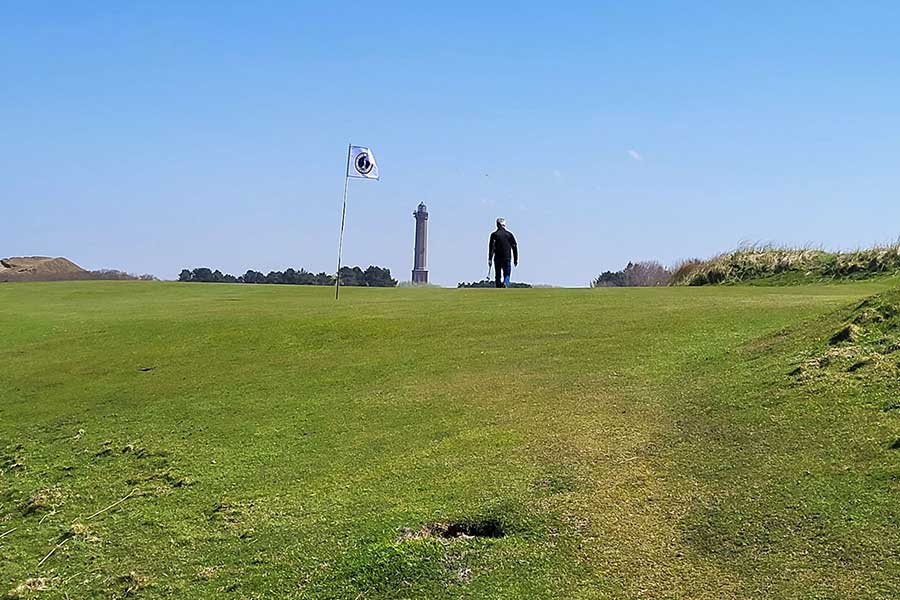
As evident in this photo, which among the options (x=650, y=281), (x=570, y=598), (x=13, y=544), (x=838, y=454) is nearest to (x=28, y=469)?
(x=13, y=544)

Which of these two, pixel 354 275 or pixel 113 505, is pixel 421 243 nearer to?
pixel 354 275

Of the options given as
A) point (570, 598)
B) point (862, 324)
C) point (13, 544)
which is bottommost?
point (13, 544)

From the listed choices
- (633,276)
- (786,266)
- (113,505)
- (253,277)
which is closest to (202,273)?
(253,277)

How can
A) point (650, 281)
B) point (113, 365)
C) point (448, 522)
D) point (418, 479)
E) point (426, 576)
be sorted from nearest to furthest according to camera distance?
1. point (426, 576)
2. point (448, 522)
3. point (418, 479)
4. point (113, 365)
5. point (650, 281)

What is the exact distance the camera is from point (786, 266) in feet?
79.2

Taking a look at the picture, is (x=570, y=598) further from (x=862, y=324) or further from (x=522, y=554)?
(x=862, y=324)

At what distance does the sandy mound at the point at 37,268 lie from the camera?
166 ft

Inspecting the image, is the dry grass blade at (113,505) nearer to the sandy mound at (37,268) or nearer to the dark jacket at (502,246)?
the dark jacket at (502,246)

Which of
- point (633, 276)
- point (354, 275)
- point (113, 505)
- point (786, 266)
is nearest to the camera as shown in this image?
point (113, 505)

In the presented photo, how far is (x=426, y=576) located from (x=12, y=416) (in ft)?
24.8

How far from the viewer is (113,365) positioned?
44.5 feet

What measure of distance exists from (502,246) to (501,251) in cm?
15

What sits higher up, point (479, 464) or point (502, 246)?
point (502, 246)

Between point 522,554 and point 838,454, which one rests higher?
point 838,454
